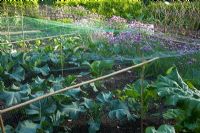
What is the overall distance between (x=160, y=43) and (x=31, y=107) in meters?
2.80

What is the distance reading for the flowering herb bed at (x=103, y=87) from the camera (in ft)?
12.5

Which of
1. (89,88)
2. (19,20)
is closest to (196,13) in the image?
(19,20)

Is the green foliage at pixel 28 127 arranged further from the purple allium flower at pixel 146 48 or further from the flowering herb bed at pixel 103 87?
the purple allium flower at pixel 146 48

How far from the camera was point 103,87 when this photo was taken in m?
5.47

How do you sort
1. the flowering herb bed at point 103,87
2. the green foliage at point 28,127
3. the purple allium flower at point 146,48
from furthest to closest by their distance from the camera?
1. the purple allium flower at point 146,48
2. the flowering herb bed at point 103,87
3. the green foliage at point 28,127

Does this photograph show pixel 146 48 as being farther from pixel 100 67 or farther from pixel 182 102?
pixel 182 102

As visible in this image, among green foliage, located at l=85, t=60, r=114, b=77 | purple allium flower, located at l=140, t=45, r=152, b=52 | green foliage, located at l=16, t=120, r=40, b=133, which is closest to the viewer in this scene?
green foliage, located at l=16, t=120, r=40, b=133

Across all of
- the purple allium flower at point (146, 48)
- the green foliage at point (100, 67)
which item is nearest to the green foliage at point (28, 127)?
the green foliage at point (100, 67)

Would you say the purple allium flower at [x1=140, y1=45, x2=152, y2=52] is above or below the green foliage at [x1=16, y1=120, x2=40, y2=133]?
above

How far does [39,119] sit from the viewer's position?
157 inches

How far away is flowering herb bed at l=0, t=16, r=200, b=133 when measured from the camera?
381 centimetres

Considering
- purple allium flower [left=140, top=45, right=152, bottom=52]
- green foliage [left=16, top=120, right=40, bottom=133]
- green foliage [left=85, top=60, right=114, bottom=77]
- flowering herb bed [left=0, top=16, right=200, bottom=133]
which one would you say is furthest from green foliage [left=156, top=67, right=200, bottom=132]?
purple allium flower [left=140, top=45, right=152, bottom=52]

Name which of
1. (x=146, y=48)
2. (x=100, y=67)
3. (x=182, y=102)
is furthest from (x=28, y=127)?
(x=146, y=48)

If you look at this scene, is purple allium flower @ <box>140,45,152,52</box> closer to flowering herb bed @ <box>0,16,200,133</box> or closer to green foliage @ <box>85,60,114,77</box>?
flowering herb bed @ <box>0,16,200,133</box>
